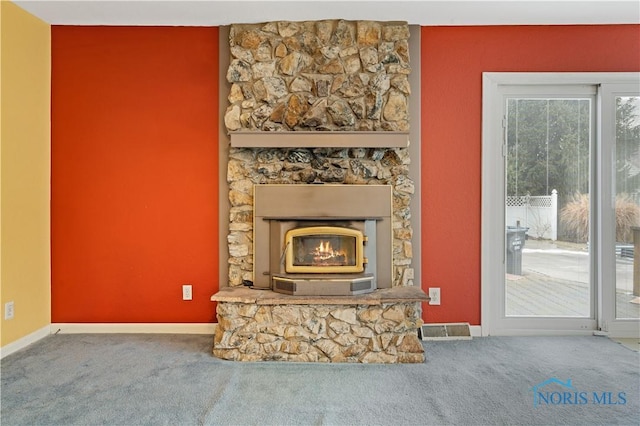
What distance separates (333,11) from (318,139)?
0.98 m

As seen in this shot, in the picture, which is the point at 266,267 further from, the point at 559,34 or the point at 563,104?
the point at 559,34

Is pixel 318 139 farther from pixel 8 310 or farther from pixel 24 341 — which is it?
pixel 24 341

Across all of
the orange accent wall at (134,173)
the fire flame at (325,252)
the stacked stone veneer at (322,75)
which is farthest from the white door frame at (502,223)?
the orange accent wall at (134,173)

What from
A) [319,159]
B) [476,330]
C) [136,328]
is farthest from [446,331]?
[136,328]

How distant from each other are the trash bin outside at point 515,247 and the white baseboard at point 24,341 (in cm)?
380

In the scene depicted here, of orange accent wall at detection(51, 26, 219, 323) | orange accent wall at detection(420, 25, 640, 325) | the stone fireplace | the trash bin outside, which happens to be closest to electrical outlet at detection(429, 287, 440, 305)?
orange accent wall at detection(420, 25, 640, 325)

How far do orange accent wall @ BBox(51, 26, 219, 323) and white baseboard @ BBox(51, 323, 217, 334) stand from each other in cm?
5

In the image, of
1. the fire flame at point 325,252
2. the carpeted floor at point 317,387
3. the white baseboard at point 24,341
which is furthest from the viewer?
the fire flame at point 325,252

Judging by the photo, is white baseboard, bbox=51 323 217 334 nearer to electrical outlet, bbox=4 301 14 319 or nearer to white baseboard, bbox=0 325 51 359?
white baseboard, bbox=0 325 51 359

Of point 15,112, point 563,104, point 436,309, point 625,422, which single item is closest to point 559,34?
point 563,104

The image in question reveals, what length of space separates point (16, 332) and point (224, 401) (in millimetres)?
1889

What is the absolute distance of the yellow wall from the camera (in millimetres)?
2812

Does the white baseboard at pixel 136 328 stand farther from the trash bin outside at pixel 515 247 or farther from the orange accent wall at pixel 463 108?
→ the trash bin outside at pixel 515 247

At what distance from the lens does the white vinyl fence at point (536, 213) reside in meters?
3.22
